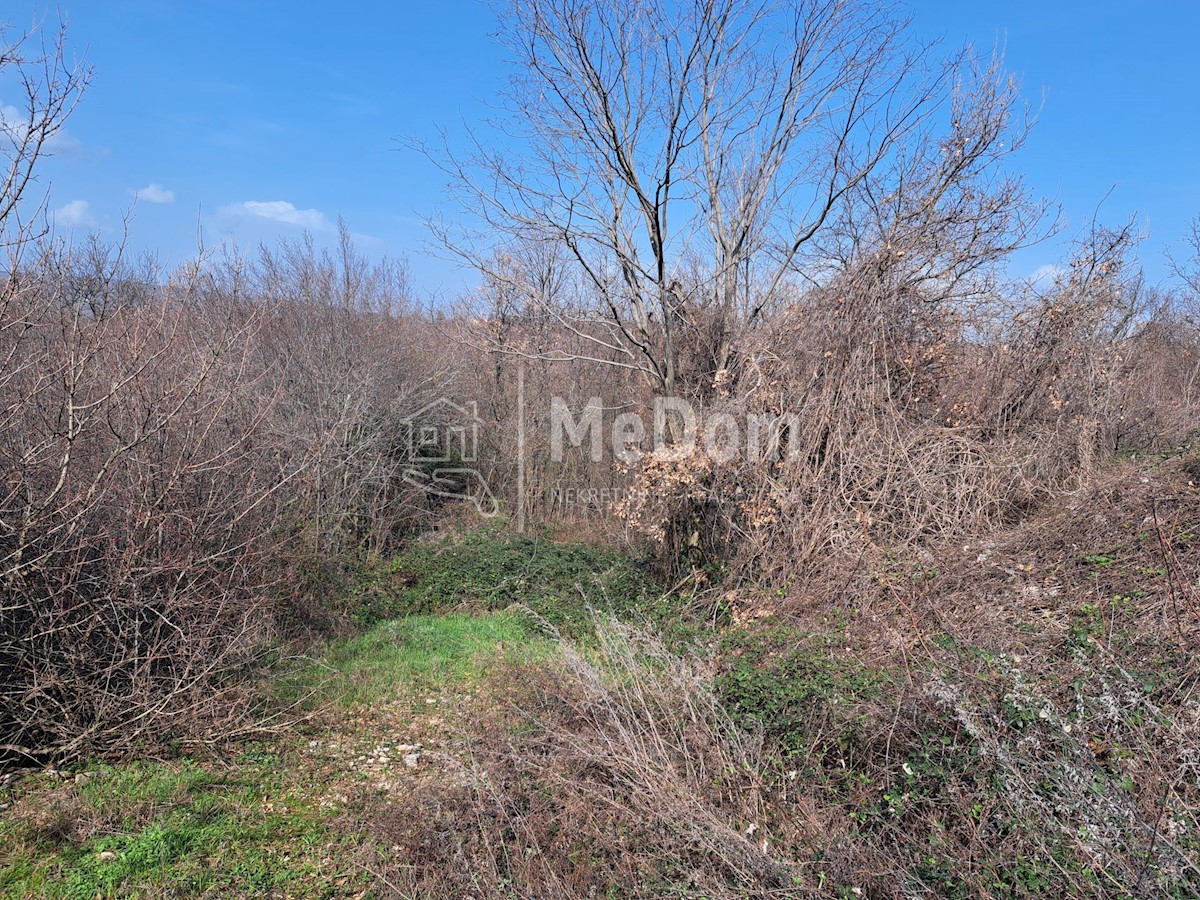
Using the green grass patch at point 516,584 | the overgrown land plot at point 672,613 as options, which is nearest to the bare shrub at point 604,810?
the overgrown land plot at point 672,613

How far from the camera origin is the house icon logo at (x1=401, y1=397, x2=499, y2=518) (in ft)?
40.1

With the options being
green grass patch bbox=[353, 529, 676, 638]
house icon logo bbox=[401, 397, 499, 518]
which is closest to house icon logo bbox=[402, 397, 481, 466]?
house icon logo bbox=[401, 397, 499, 518]

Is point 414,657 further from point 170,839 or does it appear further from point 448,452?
point 448,452

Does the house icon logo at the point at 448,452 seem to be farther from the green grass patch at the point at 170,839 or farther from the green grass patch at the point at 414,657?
the green grass patch at the point at 170,839

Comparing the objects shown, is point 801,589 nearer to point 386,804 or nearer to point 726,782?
point 726,782

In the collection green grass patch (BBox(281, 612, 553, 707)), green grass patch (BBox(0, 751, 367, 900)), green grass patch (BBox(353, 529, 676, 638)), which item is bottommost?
green grass patch (BBox(0, 751, 367, 900))

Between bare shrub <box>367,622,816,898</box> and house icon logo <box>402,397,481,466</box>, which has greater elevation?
house icon logo <box>402,397,481,466</box>

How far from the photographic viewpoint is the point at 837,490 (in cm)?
691

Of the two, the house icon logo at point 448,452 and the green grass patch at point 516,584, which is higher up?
the house icon logo at point 448,452

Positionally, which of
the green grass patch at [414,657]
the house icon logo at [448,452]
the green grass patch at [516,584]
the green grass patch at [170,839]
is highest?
the house icon logo at [448,452]

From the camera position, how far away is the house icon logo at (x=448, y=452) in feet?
40.1
